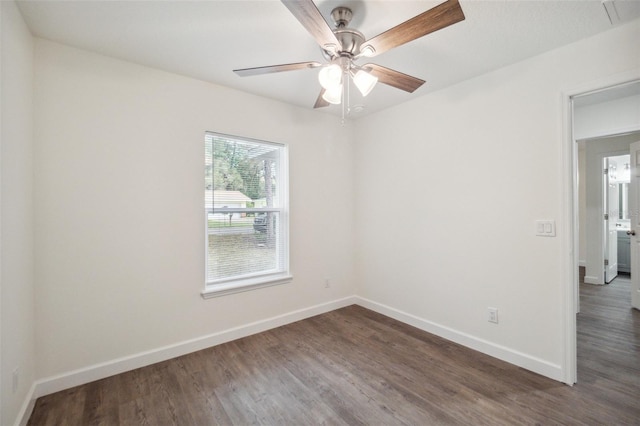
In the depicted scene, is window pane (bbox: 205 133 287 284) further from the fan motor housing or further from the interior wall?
the fan motor housing

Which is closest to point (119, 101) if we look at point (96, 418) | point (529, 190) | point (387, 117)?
point (96, 418)

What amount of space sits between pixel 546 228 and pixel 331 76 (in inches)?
79.0

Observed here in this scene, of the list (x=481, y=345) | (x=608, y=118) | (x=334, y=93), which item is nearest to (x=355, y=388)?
(x=481, y=345)

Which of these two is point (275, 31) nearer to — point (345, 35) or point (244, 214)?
point (345, 35)

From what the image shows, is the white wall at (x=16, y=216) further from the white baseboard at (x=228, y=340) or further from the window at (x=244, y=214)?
the window at (x=244, y=214)

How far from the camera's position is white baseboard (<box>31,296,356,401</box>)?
2.06 m

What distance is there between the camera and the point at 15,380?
1.66 meters

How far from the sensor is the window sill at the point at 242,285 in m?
2.73

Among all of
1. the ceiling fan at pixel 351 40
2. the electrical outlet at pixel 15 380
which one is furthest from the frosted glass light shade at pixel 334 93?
the electrical outlet at pixel 15 380

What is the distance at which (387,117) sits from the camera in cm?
344

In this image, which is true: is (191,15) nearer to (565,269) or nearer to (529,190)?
(529,190)

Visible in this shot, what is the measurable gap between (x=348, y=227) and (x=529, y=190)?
6.82 ft

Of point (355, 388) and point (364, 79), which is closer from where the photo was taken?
point (364, 79)

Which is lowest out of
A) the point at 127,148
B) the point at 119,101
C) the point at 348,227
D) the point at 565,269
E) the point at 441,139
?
the point at 565,269
